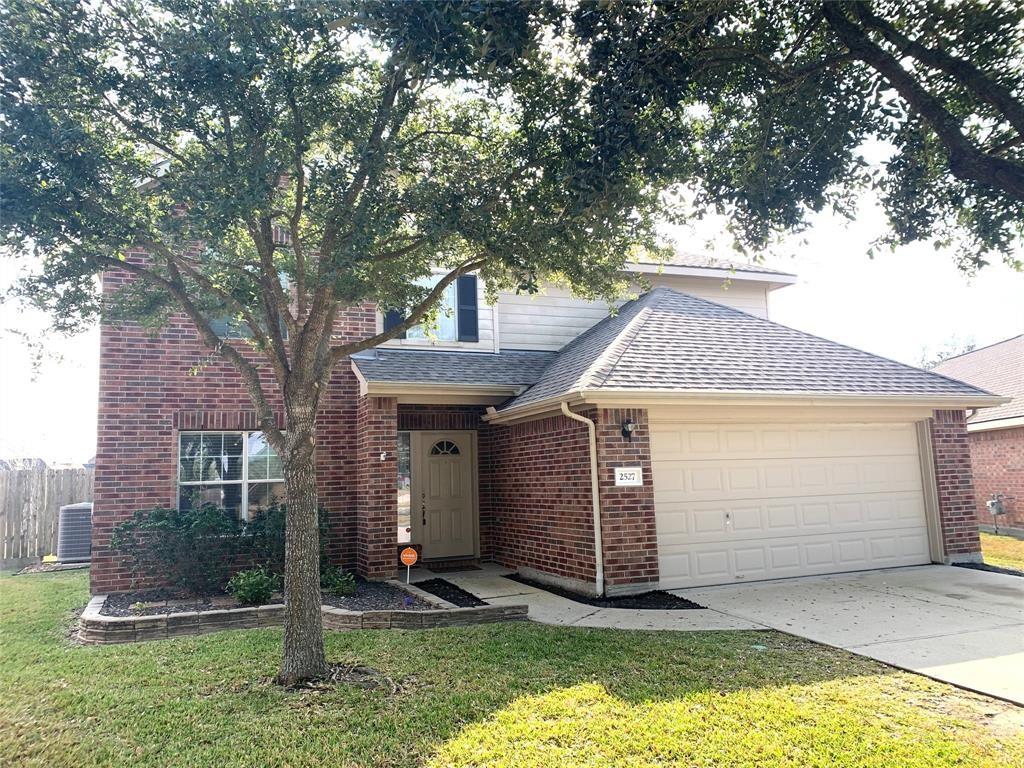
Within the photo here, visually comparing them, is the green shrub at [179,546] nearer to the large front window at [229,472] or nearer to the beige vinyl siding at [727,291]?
the large front window at [229,472]

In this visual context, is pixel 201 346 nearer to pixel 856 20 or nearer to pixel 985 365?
pixel 856 20

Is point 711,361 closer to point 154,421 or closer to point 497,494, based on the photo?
point 497,494

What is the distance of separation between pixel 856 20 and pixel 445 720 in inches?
243

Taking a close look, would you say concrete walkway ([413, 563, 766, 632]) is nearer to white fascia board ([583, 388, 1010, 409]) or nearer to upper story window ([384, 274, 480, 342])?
white fascia board ([583, 388, 1010, 409])

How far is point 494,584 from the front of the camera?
31.9 ft

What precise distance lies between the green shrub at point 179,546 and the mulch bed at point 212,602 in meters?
0.25

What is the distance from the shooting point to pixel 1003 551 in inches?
474

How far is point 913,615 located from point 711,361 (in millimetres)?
4188

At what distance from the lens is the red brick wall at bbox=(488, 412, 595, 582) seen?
8.89 m

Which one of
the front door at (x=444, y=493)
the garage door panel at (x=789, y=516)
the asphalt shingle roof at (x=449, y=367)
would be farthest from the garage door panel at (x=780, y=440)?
the front door at (x=444, y=493)

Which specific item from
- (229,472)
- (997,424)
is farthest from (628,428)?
(997,424)

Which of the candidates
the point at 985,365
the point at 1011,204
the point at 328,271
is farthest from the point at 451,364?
the point at 985,365

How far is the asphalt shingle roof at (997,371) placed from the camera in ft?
51.6

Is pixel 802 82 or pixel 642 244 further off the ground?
pixel 802 82
